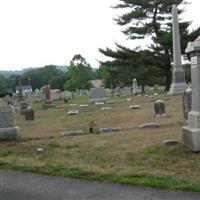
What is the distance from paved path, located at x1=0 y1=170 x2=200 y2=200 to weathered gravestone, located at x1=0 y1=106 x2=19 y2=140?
460cm

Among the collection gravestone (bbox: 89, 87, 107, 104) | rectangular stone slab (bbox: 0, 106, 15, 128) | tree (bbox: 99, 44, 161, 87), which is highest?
tree (bbox: 99, 44, 161, 87)

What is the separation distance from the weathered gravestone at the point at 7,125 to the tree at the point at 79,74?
201ft

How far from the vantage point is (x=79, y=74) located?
244 ft

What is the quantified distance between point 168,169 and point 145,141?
2.40 m

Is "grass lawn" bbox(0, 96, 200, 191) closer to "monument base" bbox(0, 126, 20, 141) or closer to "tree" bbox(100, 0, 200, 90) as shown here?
"monument base" bbox(0, 126, 20, 141)

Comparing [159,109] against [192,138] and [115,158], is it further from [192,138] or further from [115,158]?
[115,158]

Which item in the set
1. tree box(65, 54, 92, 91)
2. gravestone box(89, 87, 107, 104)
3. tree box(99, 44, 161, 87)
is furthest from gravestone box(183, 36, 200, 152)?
tree box(65, 54, 92, 91)

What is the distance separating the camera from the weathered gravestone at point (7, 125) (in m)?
11.8

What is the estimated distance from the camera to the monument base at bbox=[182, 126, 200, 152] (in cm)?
823

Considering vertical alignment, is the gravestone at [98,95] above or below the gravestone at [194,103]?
below

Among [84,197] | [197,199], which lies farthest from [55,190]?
[197,199]

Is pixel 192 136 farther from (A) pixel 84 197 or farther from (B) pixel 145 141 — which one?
(A) pixel 84 197

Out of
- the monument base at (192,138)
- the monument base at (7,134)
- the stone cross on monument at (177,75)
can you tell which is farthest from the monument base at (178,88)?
the monument base at (192,138)

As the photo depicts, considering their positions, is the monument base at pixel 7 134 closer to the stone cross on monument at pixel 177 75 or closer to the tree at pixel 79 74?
the stone cross on monument at pixel 177 75
